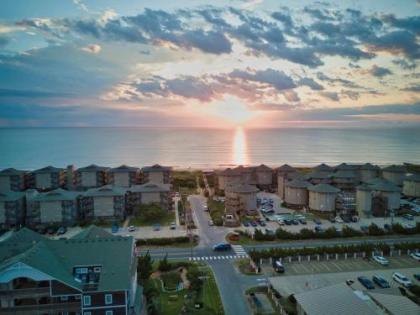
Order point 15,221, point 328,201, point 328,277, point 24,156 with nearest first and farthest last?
point 328,277 → point 15,221 → point 328,201 → point 24,156

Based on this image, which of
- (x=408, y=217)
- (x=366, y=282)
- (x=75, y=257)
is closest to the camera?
(x=75, y=257)

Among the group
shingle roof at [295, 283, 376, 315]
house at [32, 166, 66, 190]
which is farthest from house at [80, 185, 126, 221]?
shingle roof at [295, 283, 376, 315]

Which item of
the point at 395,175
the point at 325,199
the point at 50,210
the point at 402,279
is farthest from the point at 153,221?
the point at 395,175

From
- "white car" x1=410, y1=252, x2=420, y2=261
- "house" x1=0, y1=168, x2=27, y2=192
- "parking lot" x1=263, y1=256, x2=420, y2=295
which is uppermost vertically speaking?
"house" x1=0, y1=168, x2=27, y2=192

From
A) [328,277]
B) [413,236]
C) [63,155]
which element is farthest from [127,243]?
[63,155]

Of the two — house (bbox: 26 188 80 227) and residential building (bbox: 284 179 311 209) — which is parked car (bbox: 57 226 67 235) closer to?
house (bbox: 26 188 80 227)

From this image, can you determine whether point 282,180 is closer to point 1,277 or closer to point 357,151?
point 1,277

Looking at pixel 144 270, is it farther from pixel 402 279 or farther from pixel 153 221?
pixel 402 279
